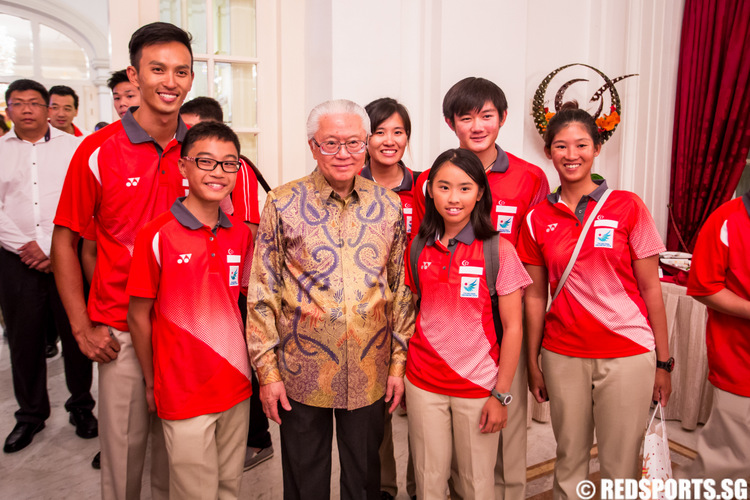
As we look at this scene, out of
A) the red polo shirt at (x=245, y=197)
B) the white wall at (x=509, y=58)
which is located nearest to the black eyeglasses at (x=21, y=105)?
the white wall at (x=509, y=58)

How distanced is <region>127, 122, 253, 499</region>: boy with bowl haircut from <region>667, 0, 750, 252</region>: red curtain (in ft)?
10.8

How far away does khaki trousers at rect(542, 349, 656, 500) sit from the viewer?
1.72m

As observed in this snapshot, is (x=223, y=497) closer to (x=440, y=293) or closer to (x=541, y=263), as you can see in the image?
(x=440, y=293)

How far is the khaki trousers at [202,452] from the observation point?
1.61m

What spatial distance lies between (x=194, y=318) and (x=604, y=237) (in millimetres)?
1309

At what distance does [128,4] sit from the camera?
9.26ft

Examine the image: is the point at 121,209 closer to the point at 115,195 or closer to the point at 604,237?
the point at 115,195

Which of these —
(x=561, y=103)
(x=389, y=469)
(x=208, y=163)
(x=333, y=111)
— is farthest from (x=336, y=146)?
(x=561, y=103)

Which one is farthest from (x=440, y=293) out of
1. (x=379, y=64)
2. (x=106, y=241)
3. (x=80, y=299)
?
(x=379, y=64)

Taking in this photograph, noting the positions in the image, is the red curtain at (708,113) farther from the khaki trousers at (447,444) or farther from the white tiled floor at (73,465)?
the khaki trousers at (447,444)

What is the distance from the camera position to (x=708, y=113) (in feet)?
11.7

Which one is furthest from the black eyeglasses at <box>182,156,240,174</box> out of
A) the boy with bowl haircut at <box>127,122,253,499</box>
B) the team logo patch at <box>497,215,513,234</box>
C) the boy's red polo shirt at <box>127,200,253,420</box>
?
the team logo patch at <box>497,215,513,234</box>

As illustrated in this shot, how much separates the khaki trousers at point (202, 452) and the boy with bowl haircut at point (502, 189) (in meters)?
0.80

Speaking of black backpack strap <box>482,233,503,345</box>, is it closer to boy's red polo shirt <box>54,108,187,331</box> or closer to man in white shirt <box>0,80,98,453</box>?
boy's red polo shirt <box>54,108,187,331</box>
